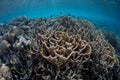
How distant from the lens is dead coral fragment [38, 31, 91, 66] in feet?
14.4

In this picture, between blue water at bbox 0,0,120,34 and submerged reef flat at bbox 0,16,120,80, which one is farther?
blue water at bbox 0,0,120,34

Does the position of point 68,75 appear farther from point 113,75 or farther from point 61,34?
point 113,75

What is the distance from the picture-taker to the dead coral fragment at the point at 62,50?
438 cm

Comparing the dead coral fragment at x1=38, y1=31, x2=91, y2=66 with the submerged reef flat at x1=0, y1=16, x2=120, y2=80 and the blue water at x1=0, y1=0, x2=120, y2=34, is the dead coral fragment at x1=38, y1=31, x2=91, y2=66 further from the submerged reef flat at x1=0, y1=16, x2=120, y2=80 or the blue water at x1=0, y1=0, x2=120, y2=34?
the blue water at x1=0, y1=0, x2=120, y2=34

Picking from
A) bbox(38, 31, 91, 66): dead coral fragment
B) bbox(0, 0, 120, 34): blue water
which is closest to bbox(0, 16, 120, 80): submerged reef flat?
bbox(38, 31, 91, 66): dead coral fragment

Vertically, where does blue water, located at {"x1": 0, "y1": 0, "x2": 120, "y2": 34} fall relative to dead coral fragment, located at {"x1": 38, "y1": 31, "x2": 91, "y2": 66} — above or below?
above

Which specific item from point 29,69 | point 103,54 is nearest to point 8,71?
point 29,69

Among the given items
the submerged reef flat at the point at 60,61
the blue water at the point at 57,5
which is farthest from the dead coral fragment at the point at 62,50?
the blue water at the point at 57,5

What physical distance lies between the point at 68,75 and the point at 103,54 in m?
1.64

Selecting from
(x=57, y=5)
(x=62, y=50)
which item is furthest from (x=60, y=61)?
(x=57, y=5)

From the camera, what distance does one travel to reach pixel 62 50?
454 centimetres

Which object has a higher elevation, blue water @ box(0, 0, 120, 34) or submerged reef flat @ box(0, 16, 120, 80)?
blue water @ box(0, 0, 120, 34)

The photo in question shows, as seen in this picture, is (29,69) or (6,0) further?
(6,0)

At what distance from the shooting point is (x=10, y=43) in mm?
6918
